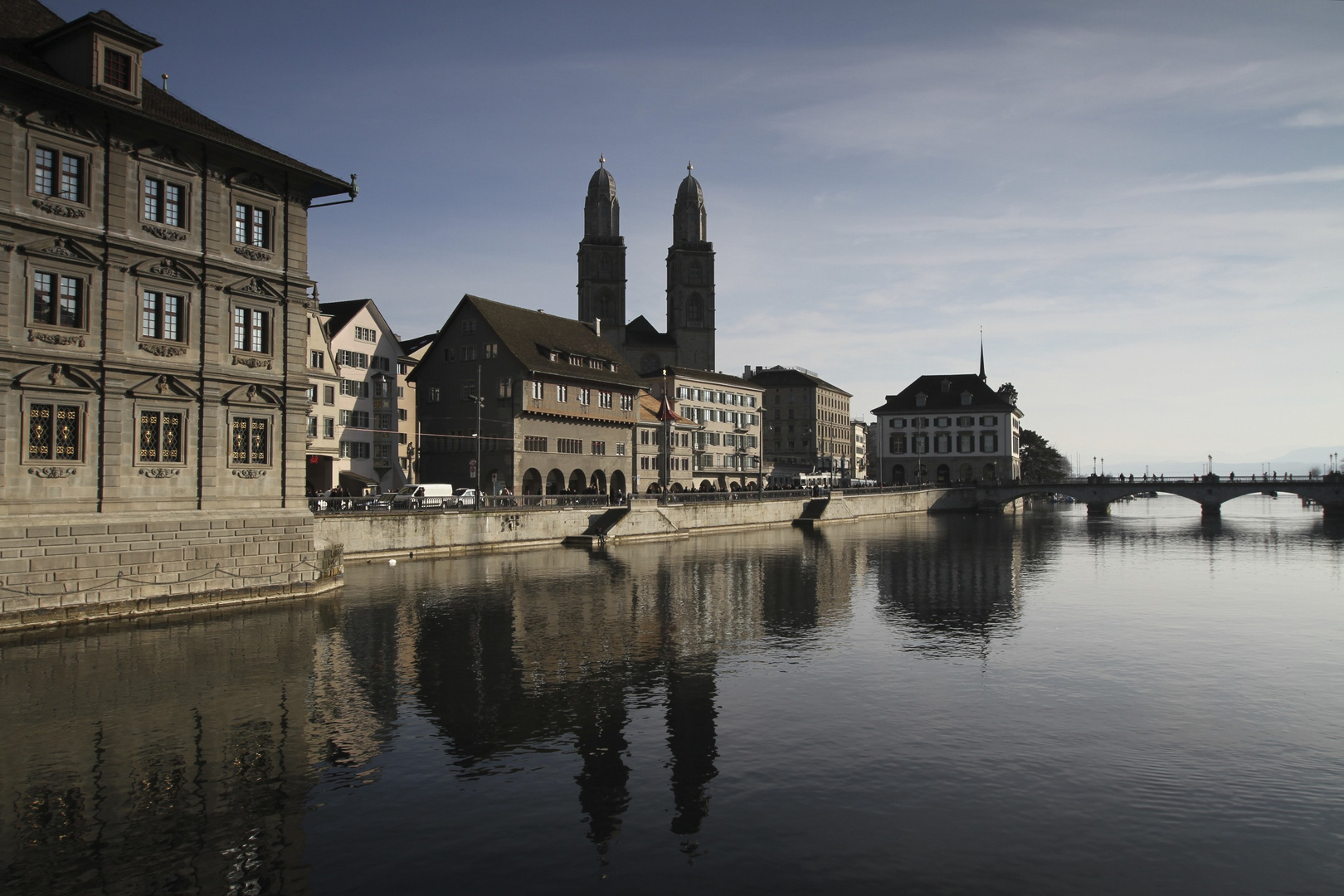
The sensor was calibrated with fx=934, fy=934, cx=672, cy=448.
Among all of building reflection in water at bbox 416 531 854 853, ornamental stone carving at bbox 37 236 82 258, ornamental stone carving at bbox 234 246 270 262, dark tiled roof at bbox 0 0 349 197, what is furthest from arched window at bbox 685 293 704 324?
ornamental stone carving at bbox 37 236 82 258

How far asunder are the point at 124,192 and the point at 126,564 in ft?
39.5

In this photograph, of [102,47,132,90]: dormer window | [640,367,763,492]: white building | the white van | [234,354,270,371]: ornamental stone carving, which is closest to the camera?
[102,47,132,90]: dormer window

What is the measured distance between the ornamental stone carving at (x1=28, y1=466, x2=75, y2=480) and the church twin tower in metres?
111

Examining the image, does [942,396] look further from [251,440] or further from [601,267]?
[251,440]

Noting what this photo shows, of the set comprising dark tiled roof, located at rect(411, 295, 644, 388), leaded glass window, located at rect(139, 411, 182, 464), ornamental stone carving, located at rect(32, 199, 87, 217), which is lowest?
leaded glass window, located at rect(139, 411, 182, 464)

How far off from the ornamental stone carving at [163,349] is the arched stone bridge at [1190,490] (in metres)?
107

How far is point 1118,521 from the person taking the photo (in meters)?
112

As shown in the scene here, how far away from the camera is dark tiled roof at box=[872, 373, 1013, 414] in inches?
5364

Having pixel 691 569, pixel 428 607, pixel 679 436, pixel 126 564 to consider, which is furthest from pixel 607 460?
pixel 126 564

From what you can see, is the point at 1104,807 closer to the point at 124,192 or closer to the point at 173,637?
the point at 173,637

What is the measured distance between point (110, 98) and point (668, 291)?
388ft

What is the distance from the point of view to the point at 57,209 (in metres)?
28.5

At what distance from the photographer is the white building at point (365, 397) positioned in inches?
2776

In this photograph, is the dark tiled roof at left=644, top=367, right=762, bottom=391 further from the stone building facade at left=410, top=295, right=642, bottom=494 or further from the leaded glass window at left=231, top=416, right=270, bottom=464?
the leaded glass window at left=231, top=416, right=270, bottom=464
